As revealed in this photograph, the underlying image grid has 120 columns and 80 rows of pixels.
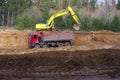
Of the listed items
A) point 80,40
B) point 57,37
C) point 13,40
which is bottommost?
point 80,40

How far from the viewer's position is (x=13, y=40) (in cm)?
2709

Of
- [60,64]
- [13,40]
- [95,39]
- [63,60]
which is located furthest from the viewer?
[95,39]

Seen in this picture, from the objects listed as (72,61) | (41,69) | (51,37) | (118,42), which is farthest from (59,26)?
(41,69)

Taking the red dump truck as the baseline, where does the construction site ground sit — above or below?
below

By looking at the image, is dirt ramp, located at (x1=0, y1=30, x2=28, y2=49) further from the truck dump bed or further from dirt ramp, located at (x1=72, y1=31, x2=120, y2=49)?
dirt ramp, located at (x1=72, y1=31, x2=120, y2=49)

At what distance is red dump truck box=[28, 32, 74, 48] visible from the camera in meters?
24.1

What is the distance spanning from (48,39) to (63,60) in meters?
5.42

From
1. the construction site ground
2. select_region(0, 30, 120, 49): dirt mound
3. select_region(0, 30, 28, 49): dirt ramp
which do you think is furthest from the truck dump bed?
select_region(0, 30, 28, 49): dirt ramp

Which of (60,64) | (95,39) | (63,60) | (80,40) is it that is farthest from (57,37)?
(60,64)

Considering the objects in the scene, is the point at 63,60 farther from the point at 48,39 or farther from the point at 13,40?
the point at 13,40

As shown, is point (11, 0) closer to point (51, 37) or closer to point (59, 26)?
point (59, 26)

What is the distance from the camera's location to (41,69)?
16.1 metres

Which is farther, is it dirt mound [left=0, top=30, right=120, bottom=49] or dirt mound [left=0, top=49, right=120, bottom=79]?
dirt mound [left=0, top=30, right=120, bottom=49]

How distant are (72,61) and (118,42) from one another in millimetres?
10738
